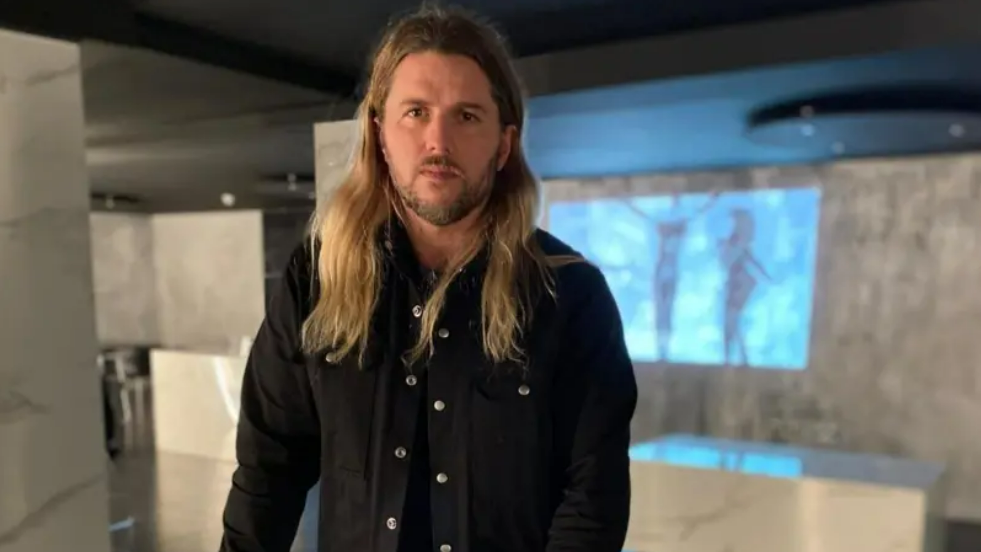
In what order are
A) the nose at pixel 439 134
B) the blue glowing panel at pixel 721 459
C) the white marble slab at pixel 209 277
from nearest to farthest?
the nose at pixel 439 134, the blue glowing panel at pixel 721 459, the white marble slab at pixel 209 277

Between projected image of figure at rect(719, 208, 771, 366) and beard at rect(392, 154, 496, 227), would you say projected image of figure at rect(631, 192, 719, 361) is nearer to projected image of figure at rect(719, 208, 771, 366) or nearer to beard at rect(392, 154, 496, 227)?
projected image of figure at rect(719, 208, 771, 366)

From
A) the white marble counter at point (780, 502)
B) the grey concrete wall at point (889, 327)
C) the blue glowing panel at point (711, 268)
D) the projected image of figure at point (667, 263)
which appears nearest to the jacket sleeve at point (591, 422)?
the white marble counter at point (780, 502)

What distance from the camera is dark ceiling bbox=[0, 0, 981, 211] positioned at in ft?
5.82

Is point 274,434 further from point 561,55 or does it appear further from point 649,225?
point 649,225

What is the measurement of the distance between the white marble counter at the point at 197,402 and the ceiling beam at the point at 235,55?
2625 millimetres

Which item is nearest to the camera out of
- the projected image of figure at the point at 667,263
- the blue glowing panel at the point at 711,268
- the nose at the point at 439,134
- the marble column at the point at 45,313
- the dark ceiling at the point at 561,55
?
the nose at the point at 439,134

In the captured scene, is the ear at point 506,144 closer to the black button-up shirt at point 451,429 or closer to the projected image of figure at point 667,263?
the black button-up shirt at point 451,429

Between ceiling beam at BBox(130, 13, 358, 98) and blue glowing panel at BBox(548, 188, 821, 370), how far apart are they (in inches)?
74.6

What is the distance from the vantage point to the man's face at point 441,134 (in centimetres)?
92

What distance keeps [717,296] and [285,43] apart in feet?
9.74

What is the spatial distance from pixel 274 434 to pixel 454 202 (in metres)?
0.35

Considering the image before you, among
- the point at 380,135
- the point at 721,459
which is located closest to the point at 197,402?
the point at 721,459

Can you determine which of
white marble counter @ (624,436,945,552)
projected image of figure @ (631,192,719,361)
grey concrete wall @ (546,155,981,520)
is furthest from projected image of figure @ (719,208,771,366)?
white marble counter @ (624,436,945,552)

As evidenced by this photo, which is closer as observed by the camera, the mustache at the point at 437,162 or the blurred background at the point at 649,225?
the mustache at the point at 437,162
